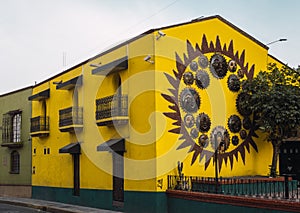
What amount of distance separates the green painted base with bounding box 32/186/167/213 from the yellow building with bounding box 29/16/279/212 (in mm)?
36

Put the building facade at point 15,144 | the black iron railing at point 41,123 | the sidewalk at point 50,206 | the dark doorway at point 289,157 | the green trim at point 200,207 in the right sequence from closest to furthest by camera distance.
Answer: the green trim at point 200,207, the sidewalk at point 50,206, the dark doorway at point 289,157, the black iron railing at point 41,123, the building facade at point 15,144

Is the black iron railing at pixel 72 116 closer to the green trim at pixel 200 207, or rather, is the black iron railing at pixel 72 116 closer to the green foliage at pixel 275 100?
the green trim at pixel 200 207

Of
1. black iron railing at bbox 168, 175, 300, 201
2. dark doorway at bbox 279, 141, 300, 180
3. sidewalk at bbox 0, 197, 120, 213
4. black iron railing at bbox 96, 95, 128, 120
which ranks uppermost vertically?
black iron railing at bbox 96, 95, 128, 120

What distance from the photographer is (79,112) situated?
66.7 ft

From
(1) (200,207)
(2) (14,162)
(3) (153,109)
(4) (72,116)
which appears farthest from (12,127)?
(1) (200,207)

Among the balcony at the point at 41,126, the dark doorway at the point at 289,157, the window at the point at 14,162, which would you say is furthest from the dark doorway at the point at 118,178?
the window at the point at 14,162

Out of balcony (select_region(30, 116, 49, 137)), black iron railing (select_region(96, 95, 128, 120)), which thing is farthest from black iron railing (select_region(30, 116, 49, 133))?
black iron railing (select_region(96, 95, 128, 120))

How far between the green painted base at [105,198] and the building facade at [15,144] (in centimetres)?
177

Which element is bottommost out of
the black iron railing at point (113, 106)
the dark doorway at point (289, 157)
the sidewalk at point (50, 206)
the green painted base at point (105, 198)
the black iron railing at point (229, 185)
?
the sidewalk at point (50, 206)

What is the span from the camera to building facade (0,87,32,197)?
85.6 ft

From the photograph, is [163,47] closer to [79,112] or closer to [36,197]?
[79,112]

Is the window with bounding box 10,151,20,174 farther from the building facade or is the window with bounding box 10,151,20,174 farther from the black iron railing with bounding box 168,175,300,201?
the black iron railing with bounding box 168,175,300,201

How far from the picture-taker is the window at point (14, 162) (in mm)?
27061

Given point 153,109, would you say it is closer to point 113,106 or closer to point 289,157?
point 113,106
